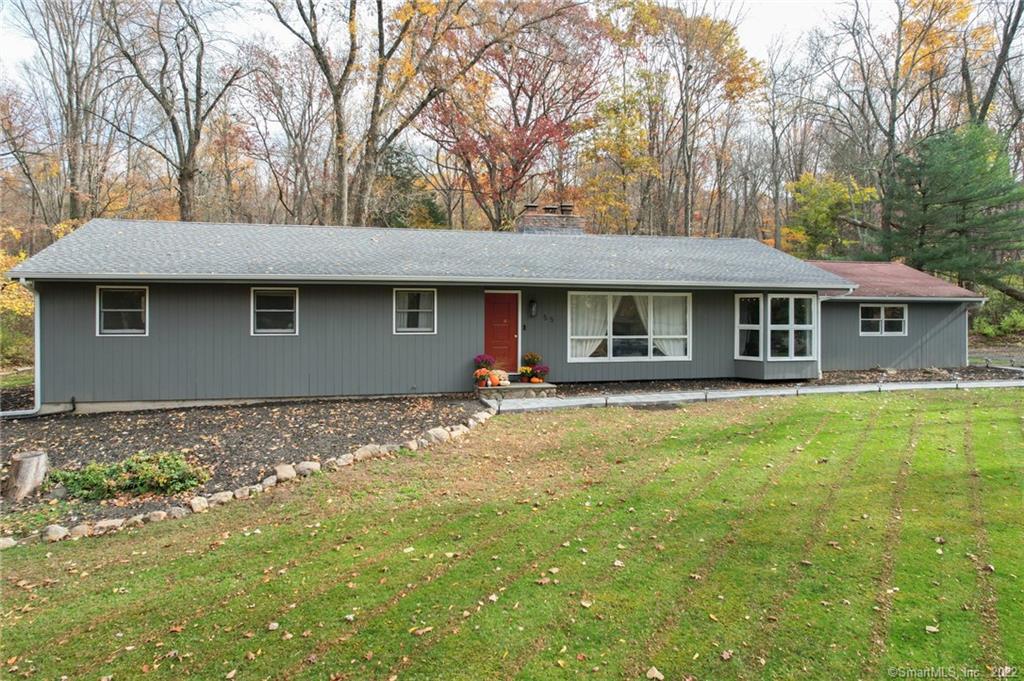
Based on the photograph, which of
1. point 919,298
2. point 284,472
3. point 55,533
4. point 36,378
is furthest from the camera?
point 919,298

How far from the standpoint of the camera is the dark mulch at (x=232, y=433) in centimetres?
665

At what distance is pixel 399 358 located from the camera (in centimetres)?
1098

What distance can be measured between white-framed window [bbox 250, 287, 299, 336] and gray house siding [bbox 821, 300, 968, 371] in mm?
12033

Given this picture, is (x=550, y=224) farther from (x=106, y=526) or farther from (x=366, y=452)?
(x=106, y=526)

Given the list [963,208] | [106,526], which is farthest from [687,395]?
[963,208]

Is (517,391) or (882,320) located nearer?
(517,391)

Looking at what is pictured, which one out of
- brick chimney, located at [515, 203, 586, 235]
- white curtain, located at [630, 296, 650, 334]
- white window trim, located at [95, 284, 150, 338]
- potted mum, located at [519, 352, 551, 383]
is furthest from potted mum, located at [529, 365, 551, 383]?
white window trim, located at [95, 284, 150, 338]

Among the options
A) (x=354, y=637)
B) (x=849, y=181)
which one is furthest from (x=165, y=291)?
(x=849, y=181)

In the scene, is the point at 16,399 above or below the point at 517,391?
below

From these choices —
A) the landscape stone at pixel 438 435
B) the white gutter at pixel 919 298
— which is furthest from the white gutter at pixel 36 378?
A: the white gutter at pixel 919 298

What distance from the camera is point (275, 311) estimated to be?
1048 cm

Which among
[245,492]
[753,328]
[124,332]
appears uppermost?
[753,328]

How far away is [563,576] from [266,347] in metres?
8.16

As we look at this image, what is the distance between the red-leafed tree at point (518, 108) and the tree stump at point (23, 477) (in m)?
18.6
